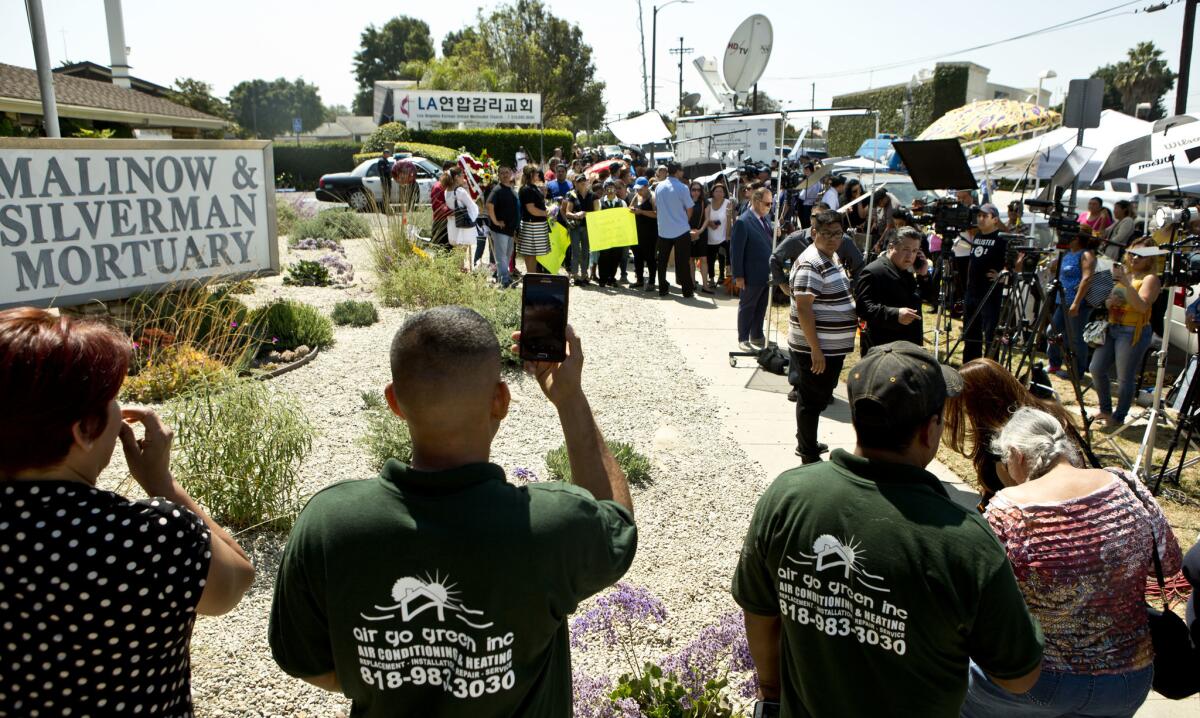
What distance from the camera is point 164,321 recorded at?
742 centimetres

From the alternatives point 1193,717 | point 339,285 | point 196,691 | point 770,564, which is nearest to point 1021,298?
point 1193,717

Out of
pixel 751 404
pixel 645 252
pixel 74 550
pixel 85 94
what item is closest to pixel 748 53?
pixel 645 252

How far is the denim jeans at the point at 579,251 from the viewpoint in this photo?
45.0ft

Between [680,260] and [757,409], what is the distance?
18.2 ft

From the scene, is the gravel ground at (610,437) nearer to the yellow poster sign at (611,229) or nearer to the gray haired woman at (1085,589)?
the gray haired woman at (1085,589)

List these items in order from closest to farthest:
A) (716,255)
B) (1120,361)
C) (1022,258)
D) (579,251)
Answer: (1120,361) < (1022,258) < (579,251) < (716,255)

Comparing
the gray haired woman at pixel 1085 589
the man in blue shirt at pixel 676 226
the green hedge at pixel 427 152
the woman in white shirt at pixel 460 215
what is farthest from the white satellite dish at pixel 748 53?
the green hedge at pixel 427 152

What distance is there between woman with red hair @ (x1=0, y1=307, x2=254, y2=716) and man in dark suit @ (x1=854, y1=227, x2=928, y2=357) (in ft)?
16.9

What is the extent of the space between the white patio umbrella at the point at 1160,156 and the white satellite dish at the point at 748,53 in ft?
15.5

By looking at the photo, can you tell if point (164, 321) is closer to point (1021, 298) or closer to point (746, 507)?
point (746, 507)

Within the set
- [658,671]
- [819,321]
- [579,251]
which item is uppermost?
[819,321]

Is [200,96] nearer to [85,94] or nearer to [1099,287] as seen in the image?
[85,94]

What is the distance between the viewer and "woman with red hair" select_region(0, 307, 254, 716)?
1.53 m

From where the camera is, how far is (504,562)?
1583 mm
